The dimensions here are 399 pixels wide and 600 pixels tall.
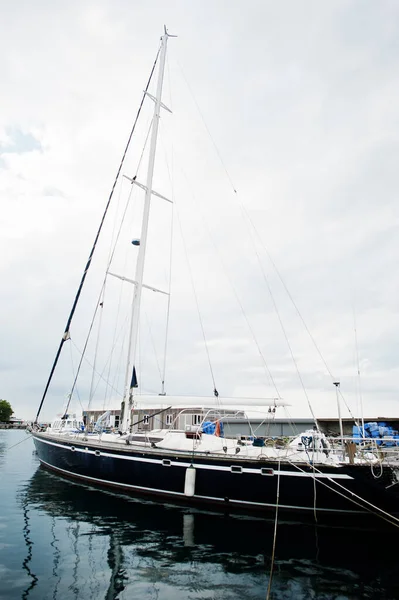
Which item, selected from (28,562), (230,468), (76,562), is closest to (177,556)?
(76,562)

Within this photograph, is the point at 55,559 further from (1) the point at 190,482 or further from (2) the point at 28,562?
(1) the point at 190,482

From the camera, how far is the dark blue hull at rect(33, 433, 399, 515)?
514 inches

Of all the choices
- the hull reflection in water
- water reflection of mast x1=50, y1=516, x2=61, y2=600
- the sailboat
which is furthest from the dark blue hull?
water reflection of mast x1=50, y1=516, x2=61, y2=600

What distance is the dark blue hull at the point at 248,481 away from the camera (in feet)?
42.9

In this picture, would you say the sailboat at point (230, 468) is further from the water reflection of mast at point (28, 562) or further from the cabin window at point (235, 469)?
the water reflection of mast at point (28, 562)

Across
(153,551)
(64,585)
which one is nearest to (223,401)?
(153,551)

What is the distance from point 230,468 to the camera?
1479 centimetres

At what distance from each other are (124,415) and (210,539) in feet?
31.0

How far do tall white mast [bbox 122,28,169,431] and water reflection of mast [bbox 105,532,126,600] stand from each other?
8.56 m

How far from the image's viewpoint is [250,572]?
9375 mm

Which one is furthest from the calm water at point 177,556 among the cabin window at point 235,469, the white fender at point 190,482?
the cabin window at point 235,469

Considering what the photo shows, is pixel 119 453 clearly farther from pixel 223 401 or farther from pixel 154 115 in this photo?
pixel 154 115

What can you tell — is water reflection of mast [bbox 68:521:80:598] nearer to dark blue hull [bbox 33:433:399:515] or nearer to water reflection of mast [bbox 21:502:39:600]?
water reflection of mast [bbox 21:502:39:600]

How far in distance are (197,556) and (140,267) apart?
14694mm
